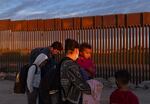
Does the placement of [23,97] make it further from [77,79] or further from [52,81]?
[77,79]

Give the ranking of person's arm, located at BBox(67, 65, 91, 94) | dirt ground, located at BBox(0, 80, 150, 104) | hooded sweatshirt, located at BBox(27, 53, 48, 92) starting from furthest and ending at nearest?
dirt ground, located at BBox(0, 80, 150, 104) → hooded sweatshirt, located at BBox(27, 53, 48, 92) → person's arm, located at BBox(67, 65, 91, 94)

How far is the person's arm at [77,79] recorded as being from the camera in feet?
21.8

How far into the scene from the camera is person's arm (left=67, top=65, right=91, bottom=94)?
664 centimetres

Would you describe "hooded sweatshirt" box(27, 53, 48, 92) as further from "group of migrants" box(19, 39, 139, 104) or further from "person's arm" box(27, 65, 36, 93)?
"group of migrants" box(19, 39, 139, 104)

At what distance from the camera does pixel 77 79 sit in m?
6.66

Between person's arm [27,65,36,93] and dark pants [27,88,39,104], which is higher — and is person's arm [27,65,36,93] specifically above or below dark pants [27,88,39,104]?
above

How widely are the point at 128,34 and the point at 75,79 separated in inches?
585

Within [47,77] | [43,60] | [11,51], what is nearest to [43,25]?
[11,51]

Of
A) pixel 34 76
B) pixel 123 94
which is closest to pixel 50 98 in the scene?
pixel 123 94

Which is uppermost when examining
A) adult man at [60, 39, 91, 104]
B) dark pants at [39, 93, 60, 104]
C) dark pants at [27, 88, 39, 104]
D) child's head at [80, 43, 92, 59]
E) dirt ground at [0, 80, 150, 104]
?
child's head at [80, 43, 92, 59]

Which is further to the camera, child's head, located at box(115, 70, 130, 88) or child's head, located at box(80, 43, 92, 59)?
child's head, located at box(80, 43, 92, 59)

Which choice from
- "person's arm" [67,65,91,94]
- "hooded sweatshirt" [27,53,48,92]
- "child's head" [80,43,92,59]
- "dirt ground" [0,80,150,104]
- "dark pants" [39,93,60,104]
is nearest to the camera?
"person's arm" [67,65,91,94]

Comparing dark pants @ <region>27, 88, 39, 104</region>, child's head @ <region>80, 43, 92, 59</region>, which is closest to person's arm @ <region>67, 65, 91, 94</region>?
child's head @ <region>80, 43, 92, 59</region>

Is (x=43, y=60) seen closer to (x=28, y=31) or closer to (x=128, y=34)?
(x=128, y=34)
